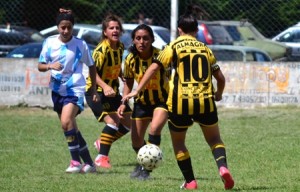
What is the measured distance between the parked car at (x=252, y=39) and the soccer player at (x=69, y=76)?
27.7ft

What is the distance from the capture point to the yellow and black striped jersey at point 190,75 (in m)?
7.94

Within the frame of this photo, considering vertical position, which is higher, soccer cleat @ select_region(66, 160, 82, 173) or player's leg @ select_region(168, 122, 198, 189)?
player's leg @ select_region(168, 122, 198, 189)

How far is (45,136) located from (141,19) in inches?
201

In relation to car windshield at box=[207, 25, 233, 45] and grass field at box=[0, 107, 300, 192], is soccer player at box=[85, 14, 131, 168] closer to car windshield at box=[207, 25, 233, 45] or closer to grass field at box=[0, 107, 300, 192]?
grass field at box=[0, 107, 300, 192]

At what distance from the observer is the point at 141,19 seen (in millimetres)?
18000

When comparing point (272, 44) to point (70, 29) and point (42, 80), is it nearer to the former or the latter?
point (42, 80)

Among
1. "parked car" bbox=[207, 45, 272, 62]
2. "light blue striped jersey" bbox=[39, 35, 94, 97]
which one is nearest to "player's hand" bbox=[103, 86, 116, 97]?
"light blue striped jersey" bbox=[39, 35, 94, 97]

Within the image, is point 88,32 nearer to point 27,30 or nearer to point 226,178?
point 27,30

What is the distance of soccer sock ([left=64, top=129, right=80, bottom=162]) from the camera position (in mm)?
A: 9820

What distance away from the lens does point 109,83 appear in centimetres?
1075

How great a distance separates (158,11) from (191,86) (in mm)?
9815

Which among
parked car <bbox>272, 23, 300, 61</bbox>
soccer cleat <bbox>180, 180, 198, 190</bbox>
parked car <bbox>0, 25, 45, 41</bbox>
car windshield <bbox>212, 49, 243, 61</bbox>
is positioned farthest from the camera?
parked car <bbox>0, 25, 45, 41</bbox>

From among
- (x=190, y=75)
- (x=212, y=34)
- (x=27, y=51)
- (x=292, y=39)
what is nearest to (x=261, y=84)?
(x=292, y=39)

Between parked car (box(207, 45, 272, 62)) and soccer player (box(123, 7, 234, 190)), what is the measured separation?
914 centimetres
